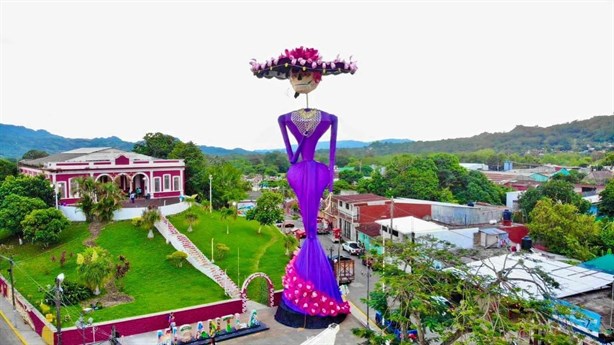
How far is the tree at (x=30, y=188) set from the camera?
29531mm

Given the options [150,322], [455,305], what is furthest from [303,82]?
[150,322]

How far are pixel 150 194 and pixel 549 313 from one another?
31.1 meters

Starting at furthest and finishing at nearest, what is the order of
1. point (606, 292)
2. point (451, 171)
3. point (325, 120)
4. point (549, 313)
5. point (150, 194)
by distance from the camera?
point (451, 171) < point (150, 194) < point (325, 120) < point (606, 292) < point (549, 313)

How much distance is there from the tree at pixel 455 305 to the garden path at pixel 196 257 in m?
10.5

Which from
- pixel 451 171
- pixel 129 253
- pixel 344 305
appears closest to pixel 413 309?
pixel 344 305

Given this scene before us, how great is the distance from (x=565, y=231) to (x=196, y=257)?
22.7 metres

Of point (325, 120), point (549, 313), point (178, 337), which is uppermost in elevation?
point (325, 120)

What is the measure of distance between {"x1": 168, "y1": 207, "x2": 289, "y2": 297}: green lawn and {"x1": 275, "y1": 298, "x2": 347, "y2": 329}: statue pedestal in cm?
358

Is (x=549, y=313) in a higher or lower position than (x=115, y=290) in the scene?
higher

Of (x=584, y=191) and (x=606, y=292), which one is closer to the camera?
(x=606, y=292)

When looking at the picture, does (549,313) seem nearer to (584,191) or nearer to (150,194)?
(150,194)

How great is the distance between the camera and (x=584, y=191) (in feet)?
184

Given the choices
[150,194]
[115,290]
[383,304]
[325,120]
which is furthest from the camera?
[150,194]

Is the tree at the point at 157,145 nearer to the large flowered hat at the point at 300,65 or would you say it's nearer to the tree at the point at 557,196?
the large flowered hat at the point at 300,65
